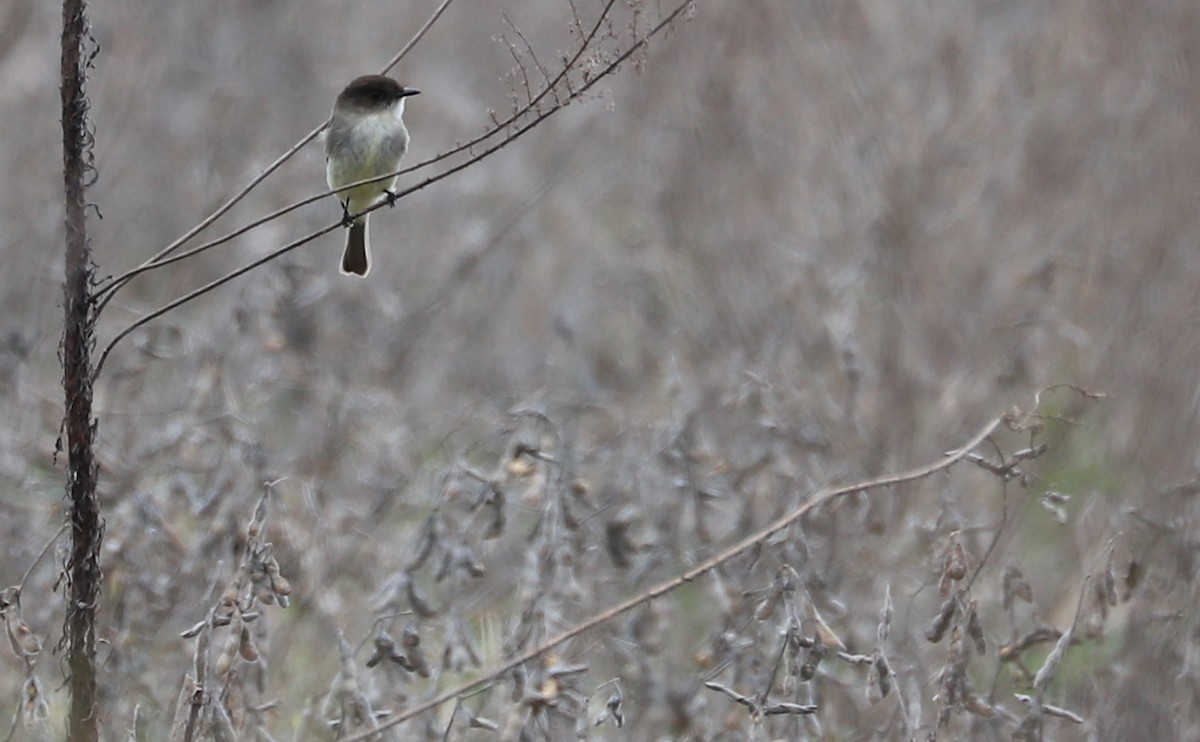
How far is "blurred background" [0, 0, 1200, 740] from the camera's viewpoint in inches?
133

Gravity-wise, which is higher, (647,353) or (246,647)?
(647,353)

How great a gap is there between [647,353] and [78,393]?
3.80 m

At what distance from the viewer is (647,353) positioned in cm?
613

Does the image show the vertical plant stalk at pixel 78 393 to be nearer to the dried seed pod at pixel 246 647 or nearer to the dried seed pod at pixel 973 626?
the dried seed pod at pixel 246 647

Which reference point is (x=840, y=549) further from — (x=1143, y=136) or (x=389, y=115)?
(x=1143, y=136)

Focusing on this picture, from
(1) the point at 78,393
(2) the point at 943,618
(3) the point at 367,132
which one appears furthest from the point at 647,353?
(1) the point at 78,393

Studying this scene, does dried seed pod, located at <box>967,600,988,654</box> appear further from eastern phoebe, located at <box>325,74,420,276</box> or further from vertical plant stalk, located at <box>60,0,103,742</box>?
eastern phoebe, located at <box>325,74,420,276</box>

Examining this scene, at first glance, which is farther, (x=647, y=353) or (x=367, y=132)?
(x=647, y=353)

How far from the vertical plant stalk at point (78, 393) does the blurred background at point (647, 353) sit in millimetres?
444

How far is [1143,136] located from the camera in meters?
5.73

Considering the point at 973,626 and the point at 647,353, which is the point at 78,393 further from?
the point at 647,353

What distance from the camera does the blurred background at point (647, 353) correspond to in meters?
3.38

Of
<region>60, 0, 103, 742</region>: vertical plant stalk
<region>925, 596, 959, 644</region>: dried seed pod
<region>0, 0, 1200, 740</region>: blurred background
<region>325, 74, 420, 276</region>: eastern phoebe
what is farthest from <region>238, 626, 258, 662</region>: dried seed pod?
<region>325, 74, 420, 276</region>: eastern phoebe

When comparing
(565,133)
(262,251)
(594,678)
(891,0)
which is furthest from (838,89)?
(594,678)
